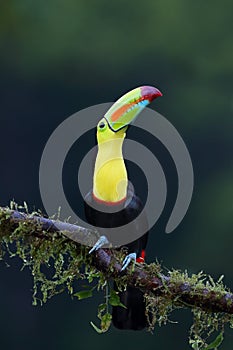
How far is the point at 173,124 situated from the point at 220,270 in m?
0.72

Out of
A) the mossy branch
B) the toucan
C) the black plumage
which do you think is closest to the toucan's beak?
the toucan

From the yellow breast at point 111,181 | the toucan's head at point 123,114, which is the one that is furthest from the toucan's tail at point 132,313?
the toucan's head at point 123,114

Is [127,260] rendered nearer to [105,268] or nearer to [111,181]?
[105,268]

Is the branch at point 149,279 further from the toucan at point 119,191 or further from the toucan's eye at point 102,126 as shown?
the toucan's eye at point 102,126

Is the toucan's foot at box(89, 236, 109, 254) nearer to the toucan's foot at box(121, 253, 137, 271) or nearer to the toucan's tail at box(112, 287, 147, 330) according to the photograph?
the toucan's foot at box(121, 253, 137, 271)

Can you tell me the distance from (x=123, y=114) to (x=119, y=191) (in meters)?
0.18

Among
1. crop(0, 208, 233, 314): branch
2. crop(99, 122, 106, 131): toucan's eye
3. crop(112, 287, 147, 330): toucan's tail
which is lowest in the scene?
crop(112, 287, 147, 330): toucan's tail

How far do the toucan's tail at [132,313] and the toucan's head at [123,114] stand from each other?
0.37 meters

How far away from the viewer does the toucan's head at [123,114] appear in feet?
4.98

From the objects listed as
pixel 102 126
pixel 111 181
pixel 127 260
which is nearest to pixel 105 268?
pixel 127 260

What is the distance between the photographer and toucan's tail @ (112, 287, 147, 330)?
1.51 metres

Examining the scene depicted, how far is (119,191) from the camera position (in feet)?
4.94

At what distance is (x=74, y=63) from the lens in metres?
3.01

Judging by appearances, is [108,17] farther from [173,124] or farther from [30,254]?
[30,254]
